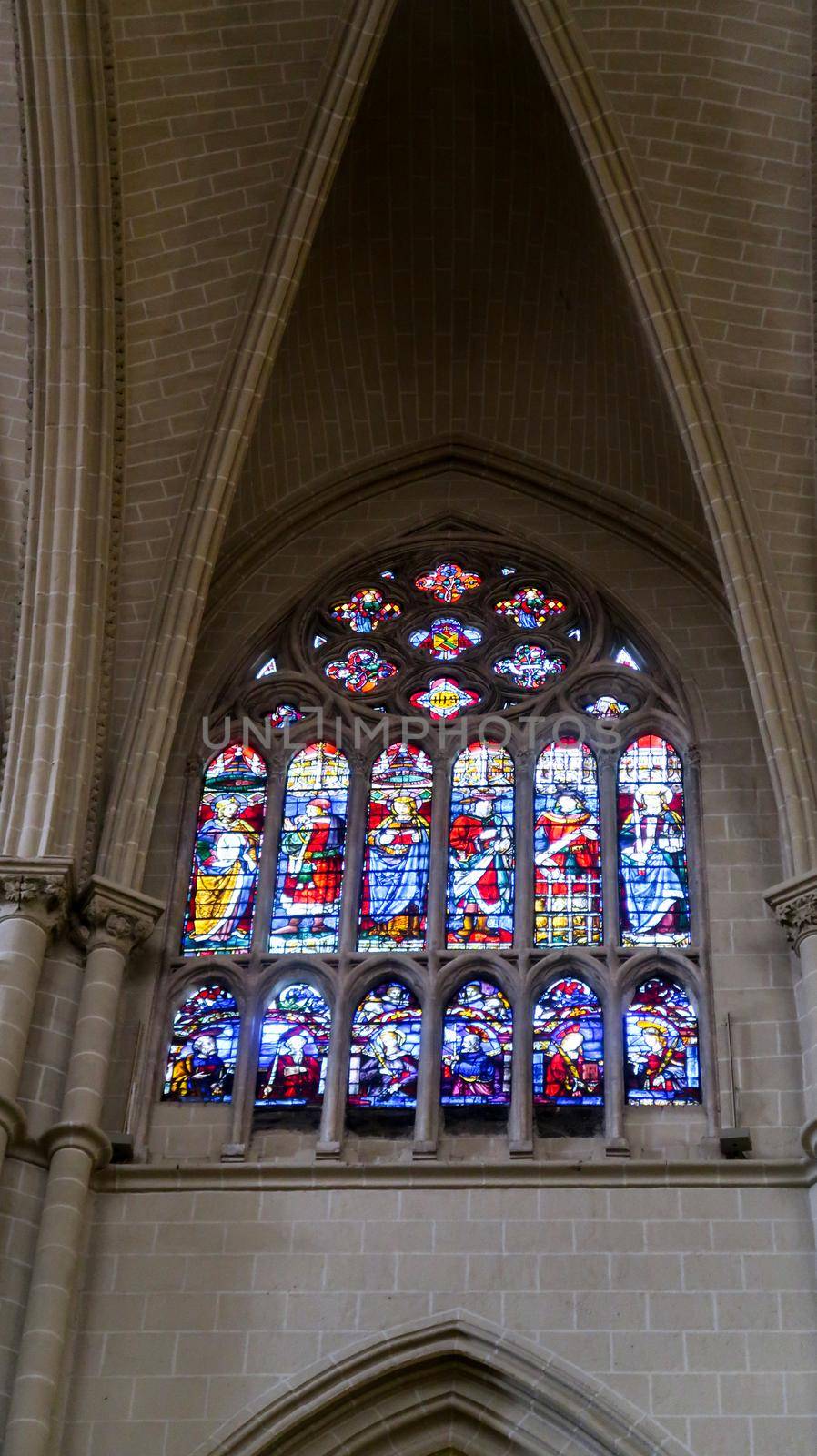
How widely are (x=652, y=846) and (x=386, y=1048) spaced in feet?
7.27

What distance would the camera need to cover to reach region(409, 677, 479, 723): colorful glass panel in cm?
1427

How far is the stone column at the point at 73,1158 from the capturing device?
10359mm

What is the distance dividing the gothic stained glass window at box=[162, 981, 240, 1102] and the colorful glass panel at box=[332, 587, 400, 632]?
10.7 ft

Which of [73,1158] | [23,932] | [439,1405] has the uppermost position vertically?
[23,932]

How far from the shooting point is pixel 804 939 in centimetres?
1184

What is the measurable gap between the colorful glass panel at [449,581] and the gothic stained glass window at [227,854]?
199cm

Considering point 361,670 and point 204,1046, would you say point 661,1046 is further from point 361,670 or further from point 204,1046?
point 361,670

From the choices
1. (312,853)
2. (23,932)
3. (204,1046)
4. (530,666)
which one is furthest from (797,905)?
(23,932)

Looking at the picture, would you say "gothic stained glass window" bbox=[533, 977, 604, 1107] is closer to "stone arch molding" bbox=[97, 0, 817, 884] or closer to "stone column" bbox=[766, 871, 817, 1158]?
"stone column" bbox=[766, 871, 817, 1158]

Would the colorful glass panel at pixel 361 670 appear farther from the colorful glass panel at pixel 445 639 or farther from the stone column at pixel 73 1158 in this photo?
the stone column at pixel 73 1158

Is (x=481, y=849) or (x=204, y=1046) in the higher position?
(x=481, y=849)

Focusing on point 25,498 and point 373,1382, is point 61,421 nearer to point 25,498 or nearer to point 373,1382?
point 25,498

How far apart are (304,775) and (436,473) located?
115 inches

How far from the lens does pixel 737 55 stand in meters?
13.6
